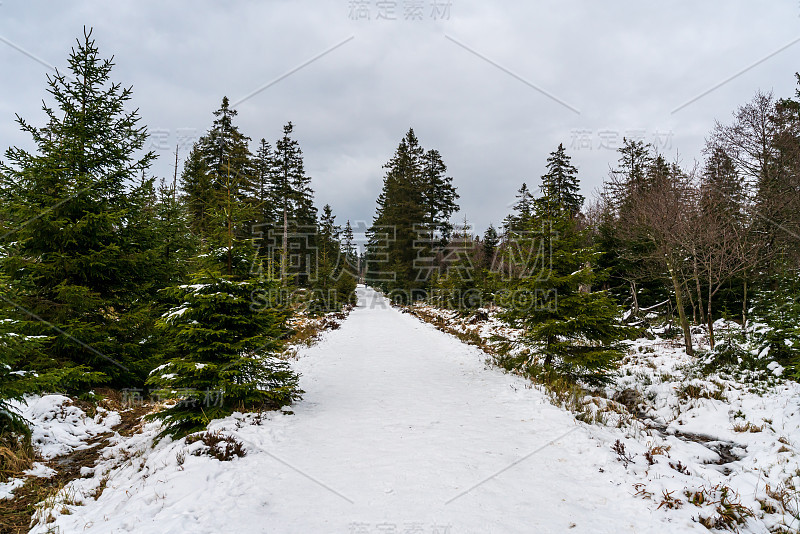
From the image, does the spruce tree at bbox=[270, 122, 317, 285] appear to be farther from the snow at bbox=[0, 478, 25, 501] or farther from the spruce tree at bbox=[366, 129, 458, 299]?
the snow at bbox=[0, 478, 25, 501]

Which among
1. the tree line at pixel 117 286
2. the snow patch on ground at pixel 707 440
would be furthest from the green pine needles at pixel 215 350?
the snow patch on ground at pixel 707 440

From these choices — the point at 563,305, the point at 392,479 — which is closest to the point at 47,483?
the point at 392,479

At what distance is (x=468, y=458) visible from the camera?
499cm

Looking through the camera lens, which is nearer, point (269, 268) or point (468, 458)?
point (468, 458)

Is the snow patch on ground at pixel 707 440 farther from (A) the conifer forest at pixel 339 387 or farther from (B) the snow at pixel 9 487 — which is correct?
(B) the snow at pixel 9 487

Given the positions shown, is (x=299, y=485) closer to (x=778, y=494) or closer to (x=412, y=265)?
(x=778, y=494)

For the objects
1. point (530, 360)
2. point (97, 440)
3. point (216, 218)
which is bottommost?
point (97, 440)

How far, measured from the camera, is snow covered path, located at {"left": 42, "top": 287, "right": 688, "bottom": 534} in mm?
3594

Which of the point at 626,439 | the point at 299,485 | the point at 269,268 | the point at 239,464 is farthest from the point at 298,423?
the point at 626,439

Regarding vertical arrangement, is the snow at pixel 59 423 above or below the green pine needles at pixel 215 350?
below

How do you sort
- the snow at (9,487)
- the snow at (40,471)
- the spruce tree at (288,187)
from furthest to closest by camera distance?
the spruce tree at (288,187)
the snow at (40,471)
the snow at (9,487)

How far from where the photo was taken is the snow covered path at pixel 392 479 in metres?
3.59

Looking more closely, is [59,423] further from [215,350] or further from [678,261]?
[678,261]

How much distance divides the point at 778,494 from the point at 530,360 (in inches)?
218
